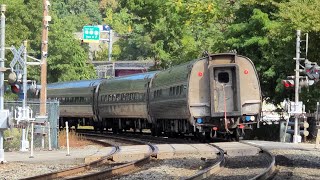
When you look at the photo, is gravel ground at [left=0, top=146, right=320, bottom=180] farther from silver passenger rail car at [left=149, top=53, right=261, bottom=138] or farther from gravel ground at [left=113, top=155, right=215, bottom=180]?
silver passenger rail car at [left=149, top=53, right=261, bottom=138]

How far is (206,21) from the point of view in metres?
48.9

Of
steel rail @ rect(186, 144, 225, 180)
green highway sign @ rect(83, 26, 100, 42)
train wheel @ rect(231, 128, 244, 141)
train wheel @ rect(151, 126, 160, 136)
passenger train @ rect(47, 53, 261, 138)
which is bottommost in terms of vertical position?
steel rail @ rect(186, 144, 225, 180)

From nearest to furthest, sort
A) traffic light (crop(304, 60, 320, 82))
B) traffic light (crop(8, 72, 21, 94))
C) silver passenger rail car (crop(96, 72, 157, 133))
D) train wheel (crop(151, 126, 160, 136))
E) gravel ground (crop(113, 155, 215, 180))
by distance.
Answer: gravel ground (crop(113, 155, 215, 180))
traffic light (crop(8, 72, 21, 94))
traffic light (crop(304, 60, 320, 82))
train wheel (crop(151, 126, 160, 136))
silver passenger rail car (crop(96, 72, 157, 133))

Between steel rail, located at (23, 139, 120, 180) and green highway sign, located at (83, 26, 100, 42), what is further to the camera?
green highway sign, located at (83, 26, 100, 42)

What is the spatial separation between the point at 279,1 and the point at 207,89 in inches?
388

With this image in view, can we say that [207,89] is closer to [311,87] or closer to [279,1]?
[311,87]

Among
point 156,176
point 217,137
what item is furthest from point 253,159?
point 217,137

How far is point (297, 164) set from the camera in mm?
20438

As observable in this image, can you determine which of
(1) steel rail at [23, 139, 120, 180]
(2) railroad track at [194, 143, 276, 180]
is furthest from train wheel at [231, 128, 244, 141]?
(1) steel rail at [23, 139, 120, 180]

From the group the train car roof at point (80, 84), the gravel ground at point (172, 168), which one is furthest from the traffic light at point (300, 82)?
the train car roof at point (80, 84)

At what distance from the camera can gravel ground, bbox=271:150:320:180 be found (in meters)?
17.4

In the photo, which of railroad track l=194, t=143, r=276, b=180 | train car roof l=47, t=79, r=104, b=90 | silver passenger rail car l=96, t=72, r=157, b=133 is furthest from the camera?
train car roof l=47, t=79, r=104, b=90

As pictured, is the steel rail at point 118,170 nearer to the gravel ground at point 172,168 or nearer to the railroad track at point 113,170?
the railroad track at point 113,170

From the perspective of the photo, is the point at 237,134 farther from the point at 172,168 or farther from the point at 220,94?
the point at 172,168
